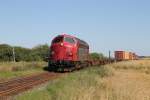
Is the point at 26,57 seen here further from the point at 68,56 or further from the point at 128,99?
the point at 128,99

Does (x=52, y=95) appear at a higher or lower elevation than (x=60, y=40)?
lower

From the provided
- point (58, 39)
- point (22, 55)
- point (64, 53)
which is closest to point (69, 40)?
point (58, 39)

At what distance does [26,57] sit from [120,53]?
23.7 meters

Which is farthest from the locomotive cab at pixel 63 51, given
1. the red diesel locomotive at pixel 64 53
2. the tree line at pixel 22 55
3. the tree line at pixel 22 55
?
the tree line at pixel 22 55

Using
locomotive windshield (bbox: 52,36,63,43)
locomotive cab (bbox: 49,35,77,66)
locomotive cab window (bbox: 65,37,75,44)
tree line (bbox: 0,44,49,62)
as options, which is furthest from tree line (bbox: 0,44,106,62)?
locomotive cab (bbox: 49,35,77,66)

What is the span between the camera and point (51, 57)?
3866 cm

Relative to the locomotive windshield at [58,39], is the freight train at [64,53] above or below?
below

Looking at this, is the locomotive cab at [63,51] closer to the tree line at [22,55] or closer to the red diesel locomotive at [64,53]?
the red diesel locomotive at [64,53]

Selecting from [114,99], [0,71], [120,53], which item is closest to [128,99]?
[114,99]

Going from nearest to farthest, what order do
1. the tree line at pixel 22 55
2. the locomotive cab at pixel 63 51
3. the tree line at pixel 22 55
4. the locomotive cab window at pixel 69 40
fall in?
1. the locomotive cab at pixel 63 51
2. the locomotive cab window at pixel 69 40
3. the tree line at pixel 22 55
4. the tree line at pixel 22 55

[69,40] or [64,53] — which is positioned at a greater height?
[69,40]

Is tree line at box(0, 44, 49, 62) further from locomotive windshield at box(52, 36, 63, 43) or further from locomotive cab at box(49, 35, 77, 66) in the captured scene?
locomotive cab at box(49, 35, 77, 66)

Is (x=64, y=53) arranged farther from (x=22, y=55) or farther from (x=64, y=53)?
(x=22, y=55)

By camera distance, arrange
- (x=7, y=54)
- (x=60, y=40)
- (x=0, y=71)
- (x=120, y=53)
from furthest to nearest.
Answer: (x=120, y=53) → (x=7, y=54) → (x=60, y=40) → (x=0, y=71)
